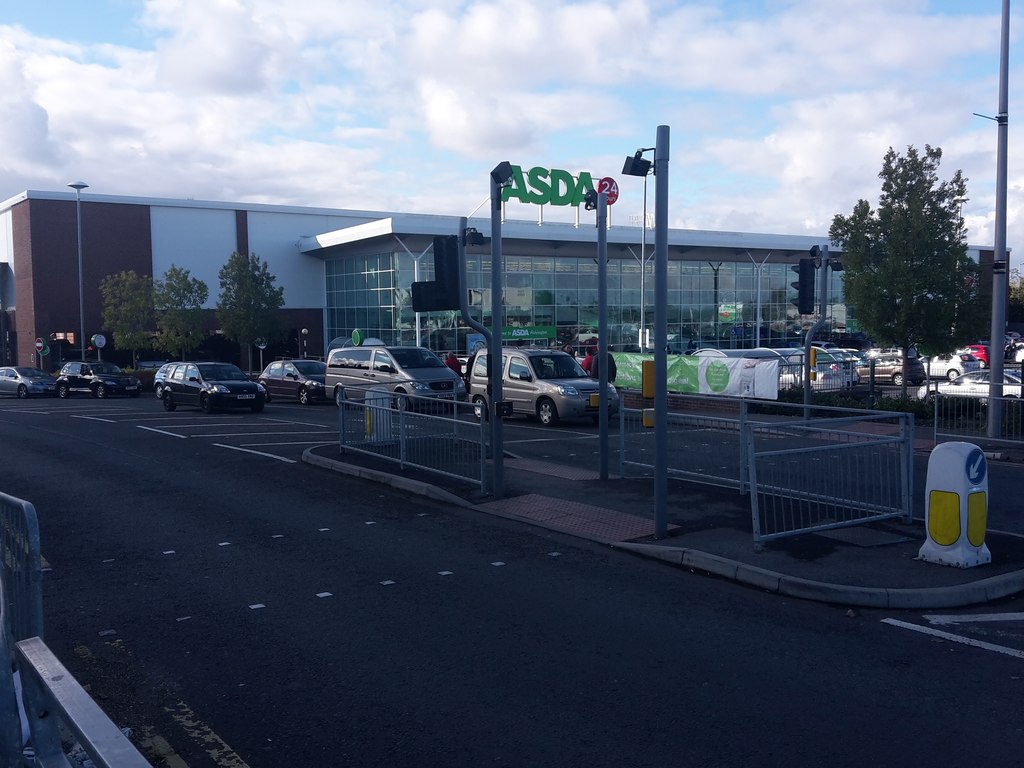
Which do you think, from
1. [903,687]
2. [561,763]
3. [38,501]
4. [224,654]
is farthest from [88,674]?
[38,501]

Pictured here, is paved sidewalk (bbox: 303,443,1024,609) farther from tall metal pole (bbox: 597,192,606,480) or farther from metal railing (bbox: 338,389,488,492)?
tall metal pole (bbox: 597,192,606,480)

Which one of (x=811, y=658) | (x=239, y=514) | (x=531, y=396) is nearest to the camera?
(x=811, y=658)

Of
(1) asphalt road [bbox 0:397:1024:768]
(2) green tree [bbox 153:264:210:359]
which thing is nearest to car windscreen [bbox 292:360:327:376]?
(2) green tree [bbox 153:264:210:359]

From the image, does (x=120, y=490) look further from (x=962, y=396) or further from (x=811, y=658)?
(x=962, y=396)

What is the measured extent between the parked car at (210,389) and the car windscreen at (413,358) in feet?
13.4

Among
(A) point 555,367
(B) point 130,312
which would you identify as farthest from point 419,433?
(B) point 130,312

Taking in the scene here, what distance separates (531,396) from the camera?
22.5m

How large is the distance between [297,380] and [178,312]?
1754 centimetres

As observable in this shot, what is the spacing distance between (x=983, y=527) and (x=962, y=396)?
904 centimetres

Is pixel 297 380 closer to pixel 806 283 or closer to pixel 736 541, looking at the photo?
pixel 806 283

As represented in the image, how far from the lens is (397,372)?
26.0 metres

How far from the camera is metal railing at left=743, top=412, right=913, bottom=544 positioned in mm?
9609

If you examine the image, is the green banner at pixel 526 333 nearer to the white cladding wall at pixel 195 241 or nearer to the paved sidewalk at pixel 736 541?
the white cladding wall at pixel 195 241

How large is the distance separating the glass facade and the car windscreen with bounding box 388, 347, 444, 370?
59.0 ft
